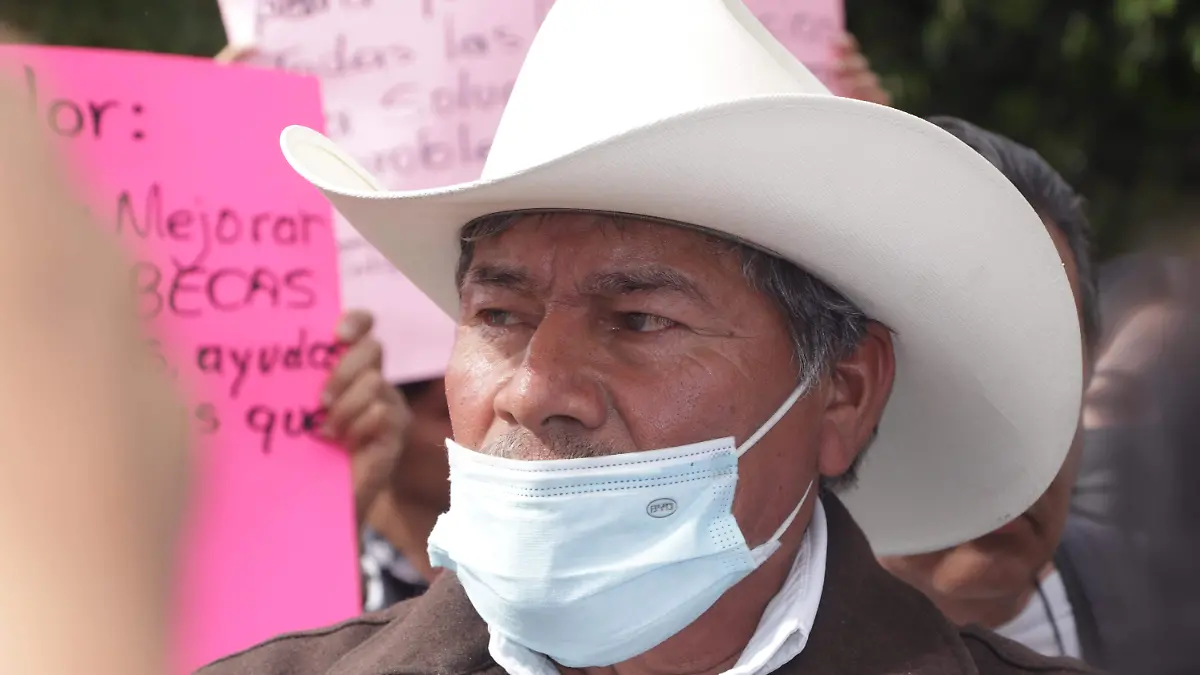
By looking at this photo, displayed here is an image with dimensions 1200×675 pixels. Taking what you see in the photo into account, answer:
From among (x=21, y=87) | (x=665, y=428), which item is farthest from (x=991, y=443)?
(x=21, y=87)

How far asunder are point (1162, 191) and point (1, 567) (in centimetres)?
434

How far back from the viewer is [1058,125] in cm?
466

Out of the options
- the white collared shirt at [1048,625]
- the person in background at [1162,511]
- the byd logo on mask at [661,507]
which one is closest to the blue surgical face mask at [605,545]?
the byd logo on mask at [661,507]

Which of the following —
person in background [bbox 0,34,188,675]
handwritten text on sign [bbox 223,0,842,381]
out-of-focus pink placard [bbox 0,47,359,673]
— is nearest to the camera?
person in background [bbox 0,34,188,675]

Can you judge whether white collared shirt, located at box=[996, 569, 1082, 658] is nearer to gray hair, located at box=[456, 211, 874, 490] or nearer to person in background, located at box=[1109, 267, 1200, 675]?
person in background, located at box=[1109, 267, 1200, 675]

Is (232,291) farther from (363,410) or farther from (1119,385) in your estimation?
(1119,385)

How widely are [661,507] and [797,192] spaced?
1.66ft

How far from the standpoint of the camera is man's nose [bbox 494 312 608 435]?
183 centimetres

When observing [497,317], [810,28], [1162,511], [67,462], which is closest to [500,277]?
[497,317]

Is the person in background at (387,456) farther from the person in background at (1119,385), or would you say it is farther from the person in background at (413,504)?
the person in background at (1119,385)

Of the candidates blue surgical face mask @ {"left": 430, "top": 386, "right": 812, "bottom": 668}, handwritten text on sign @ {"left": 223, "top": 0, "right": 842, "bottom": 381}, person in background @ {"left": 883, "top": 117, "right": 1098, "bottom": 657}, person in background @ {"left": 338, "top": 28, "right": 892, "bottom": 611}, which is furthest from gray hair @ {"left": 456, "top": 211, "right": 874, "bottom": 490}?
person in background @ {"left": 338, "top": 28, "right": 892, "bottom": 611}

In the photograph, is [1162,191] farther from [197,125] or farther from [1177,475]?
[197,125]

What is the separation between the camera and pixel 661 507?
1822 mm

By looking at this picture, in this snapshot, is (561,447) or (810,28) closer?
(561,447)
